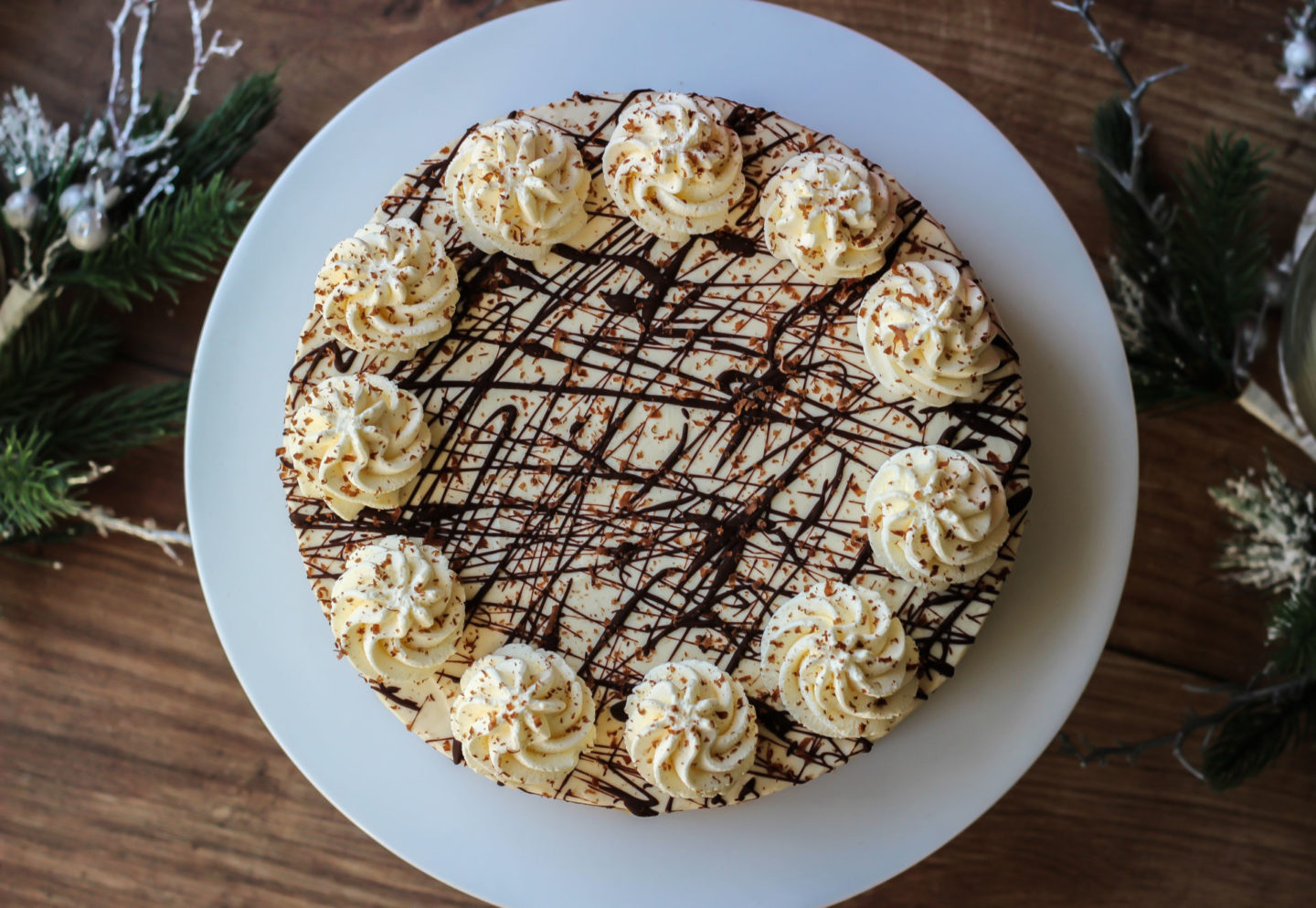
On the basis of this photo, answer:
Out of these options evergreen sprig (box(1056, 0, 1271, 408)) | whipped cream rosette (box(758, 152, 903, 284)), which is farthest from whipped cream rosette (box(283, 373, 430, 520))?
evergreen sprig (box(1056, 0, 1271, 408))

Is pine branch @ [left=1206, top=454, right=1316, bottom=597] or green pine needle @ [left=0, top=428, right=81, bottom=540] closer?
green pine needle @ [left=0, top=428, right=81, bottom=540]

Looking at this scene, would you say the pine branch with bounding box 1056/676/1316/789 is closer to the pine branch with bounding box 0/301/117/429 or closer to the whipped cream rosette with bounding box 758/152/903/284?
the whipped cream rosette with bounding box 758/152/903/284

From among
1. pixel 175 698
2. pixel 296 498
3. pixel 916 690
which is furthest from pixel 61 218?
pixel 916 690

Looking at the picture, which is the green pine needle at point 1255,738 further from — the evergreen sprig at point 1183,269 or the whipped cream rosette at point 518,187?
the whipped cream rosette at point 518,187

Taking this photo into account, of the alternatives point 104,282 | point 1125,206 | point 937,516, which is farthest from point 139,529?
point 1125,206

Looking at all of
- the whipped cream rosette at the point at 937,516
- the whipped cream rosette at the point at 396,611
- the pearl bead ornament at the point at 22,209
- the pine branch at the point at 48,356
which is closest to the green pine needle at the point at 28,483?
the pine branch at the point at 48,356

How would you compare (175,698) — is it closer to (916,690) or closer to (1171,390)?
(916,690)
